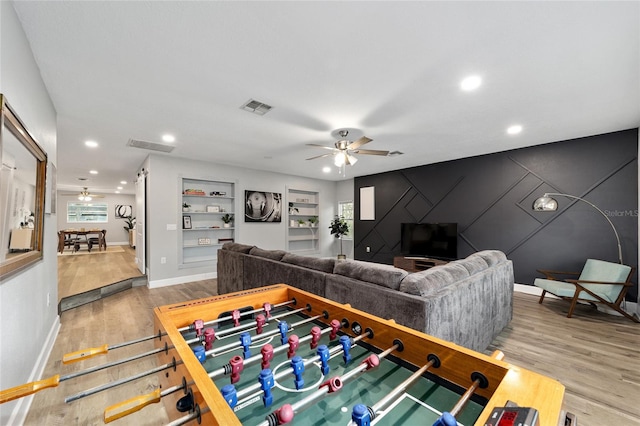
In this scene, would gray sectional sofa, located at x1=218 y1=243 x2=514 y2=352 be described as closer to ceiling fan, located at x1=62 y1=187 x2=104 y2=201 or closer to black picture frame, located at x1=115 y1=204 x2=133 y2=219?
ceiling fan, located at x1=62 y1=187 x2=104 y2=201

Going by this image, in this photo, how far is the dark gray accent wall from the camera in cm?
380

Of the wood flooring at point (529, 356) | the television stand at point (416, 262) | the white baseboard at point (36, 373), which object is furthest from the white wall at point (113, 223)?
the television stand at point (416, 262)

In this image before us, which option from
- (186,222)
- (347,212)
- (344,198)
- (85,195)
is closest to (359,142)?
(186,222)

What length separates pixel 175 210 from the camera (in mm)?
5289

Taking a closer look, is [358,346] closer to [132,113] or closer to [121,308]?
[132,113]

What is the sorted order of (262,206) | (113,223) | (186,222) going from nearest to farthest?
(186,222) → (262,206) → (113,223)

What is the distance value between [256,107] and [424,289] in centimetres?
250

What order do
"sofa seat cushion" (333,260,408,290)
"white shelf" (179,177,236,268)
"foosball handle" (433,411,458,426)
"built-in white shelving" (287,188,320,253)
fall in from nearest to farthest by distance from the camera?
"foosball handle" (433,411,458,426) < "sofa seat cushion" (333,260,408,290) < "white shelf" (179,177,236,268) < "built-in white shelving" (287,188,320,253)

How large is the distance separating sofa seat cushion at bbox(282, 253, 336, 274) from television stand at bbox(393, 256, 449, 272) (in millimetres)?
3611

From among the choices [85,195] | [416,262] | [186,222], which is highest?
[85,195]

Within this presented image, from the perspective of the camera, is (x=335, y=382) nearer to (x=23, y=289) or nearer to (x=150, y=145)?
(x=23, y=289)

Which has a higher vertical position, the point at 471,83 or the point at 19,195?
the point at 471,83

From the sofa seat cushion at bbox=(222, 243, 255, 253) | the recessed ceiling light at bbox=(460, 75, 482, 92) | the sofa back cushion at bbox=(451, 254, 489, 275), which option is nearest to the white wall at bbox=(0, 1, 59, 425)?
the sofa seat cushion at bbox=(222, 243, 255, 253)

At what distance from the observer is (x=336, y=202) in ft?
28.1
